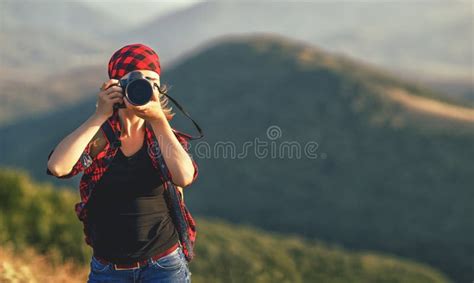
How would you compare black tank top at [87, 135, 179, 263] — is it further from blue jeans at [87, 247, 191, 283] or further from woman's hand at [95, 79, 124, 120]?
woman's hand at [95, 79, 124, 120]

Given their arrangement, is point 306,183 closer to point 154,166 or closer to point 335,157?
point 335,157

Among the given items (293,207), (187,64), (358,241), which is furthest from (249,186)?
(187,64)

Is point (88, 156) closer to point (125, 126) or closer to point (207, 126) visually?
point (125, 126)

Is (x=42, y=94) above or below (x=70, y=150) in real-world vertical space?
above

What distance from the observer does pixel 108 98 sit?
2.68 metres

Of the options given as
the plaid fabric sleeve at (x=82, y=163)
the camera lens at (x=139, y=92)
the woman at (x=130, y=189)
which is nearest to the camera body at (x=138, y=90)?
the camera lens at (x=139, y=92)

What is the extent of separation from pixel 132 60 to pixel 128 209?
0.75 meters

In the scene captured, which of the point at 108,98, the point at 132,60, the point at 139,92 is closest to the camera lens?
the point at 139,92

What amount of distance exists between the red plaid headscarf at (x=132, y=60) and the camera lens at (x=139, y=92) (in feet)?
0.77

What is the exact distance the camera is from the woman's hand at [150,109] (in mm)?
2586

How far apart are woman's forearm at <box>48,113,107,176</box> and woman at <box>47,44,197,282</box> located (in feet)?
0.23

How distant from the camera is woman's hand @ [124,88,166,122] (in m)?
2.59

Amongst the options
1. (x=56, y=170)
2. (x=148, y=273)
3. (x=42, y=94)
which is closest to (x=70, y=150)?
(x=56, y=170)

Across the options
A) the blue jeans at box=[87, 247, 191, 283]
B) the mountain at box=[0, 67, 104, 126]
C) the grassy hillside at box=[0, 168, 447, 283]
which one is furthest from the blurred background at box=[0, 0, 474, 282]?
the mountain at box=[0, 67, 104, 126]
